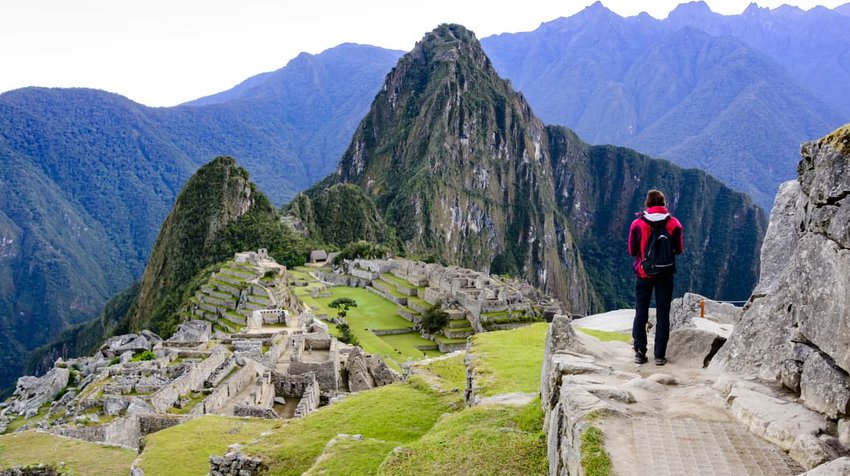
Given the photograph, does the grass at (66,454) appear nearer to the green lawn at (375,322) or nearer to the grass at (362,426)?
the grass at (362,426)

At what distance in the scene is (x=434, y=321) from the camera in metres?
43.2

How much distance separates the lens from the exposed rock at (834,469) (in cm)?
431

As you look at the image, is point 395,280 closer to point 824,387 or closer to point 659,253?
point 659,253

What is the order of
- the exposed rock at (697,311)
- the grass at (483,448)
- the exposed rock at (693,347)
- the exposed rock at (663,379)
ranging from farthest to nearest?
the exposed rock at (697,311), the exposed rock at (693,347), the grass at (483,448), the exposed rock at (663,379)

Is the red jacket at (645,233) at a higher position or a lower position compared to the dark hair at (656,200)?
lower

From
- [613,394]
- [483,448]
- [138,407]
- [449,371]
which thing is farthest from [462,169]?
[613,394]

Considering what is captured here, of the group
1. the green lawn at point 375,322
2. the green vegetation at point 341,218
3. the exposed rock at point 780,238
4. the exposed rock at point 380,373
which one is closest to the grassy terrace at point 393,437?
the exposed rock at point 780,238

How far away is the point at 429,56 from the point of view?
171 meters

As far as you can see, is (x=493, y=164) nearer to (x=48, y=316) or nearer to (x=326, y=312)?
(x=48, y=316)

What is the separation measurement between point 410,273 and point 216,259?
32.4 meters

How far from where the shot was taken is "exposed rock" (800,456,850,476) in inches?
170

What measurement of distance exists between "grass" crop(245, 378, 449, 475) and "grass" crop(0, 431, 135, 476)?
11.6ft

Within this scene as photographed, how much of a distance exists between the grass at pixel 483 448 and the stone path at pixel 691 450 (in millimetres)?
1538

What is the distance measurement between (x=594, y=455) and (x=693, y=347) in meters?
3.61
